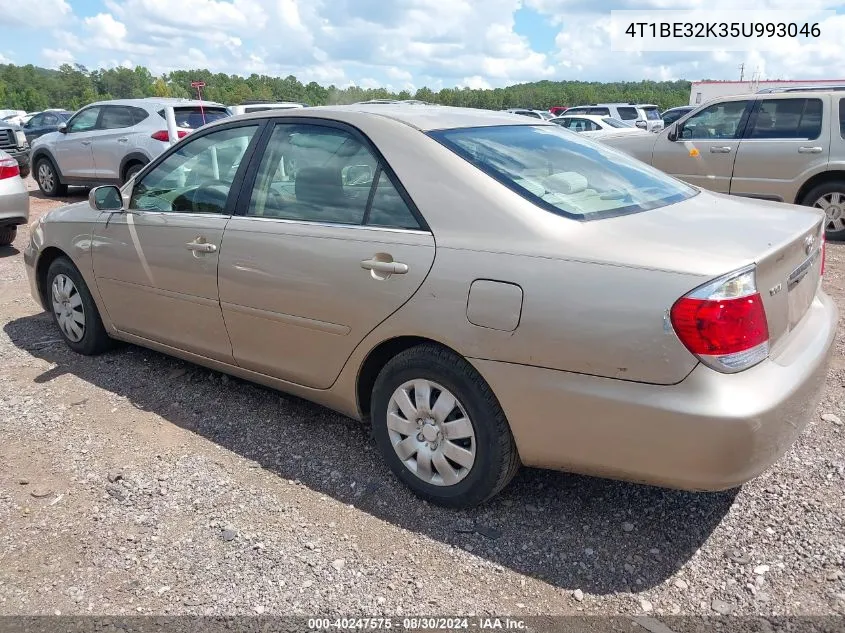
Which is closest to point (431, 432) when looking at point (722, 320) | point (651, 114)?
point (722, 320)

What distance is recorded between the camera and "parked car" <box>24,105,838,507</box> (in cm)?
227

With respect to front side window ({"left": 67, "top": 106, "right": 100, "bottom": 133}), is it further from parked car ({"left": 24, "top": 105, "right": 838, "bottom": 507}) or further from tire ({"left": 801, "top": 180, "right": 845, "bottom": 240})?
tire ({"left": 801, "top": 180, "right": 845, "bottom": 240})

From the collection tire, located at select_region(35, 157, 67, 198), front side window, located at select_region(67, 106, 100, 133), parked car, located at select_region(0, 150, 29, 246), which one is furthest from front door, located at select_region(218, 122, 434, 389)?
tire, located at select_region(35, 157, 67, 198)

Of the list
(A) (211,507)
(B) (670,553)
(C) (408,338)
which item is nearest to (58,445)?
(A) (211,507)

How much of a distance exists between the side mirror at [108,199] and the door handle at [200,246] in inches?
33.5

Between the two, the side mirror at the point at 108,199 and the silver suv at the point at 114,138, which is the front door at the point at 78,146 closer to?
the silver suv at the point at 114,138

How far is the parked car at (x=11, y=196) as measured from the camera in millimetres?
7875

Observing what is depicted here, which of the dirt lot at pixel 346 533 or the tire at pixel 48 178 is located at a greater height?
the tire at pixel 48 178

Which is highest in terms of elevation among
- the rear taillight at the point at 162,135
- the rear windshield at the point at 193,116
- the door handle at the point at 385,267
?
the rear windshield at the point at 193,116

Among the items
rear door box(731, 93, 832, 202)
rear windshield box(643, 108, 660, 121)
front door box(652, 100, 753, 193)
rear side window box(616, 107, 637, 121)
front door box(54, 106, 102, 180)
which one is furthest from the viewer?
rear windshield box(643, 108, 660, 121)

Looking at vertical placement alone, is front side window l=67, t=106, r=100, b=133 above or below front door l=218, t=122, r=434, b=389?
above

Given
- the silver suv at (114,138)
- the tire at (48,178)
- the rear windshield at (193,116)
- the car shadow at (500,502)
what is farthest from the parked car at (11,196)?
the car shadow at (500,502)

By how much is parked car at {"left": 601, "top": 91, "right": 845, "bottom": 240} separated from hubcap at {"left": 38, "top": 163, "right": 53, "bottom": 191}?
1047 centimetres

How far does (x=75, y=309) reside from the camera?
15.2 feet
